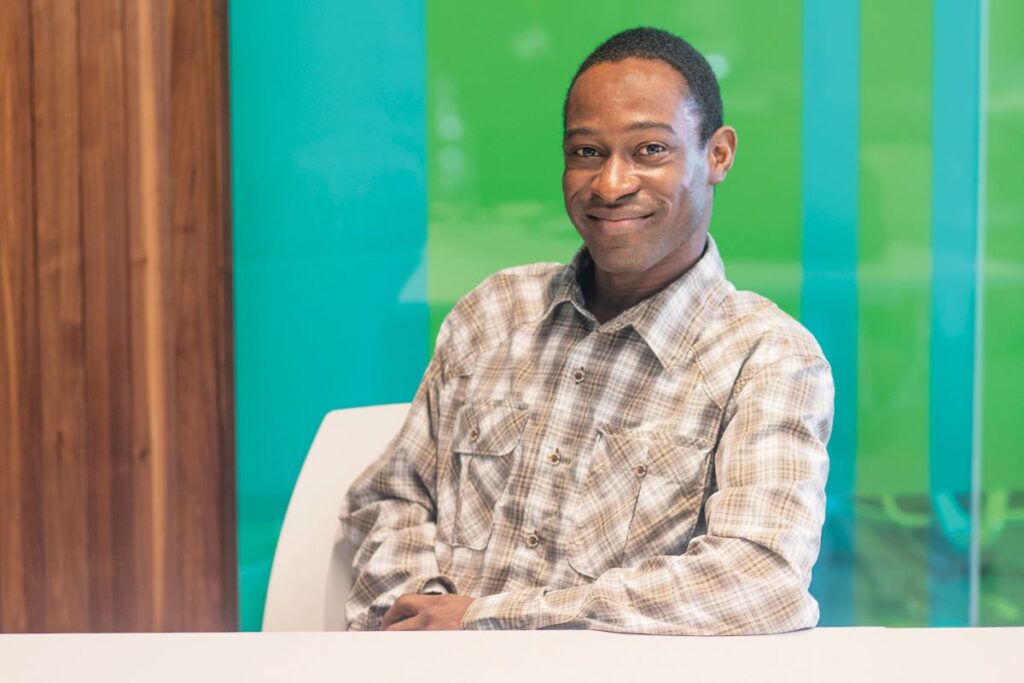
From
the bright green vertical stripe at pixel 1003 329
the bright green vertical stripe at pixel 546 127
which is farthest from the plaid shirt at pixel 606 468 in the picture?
the bright green vertical stripe at pixel 1003 329

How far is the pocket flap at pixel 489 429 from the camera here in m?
1.65

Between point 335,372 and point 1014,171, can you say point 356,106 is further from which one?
point 1014,171

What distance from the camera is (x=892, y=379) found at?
2.45 m

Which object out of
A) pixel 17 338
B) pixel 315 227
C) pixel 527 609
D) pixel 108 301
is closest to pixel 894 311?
pixel 315 227

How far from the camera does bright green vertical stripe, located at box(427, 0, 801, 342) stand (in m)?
2.39

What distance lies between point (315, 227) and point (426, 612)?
116cm

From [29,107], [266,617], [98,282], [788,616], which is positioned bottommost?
[266,617]

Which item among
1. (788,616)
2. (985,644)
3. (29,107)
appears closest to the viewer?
(985,644)

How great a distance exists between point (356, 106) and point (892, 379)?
1285 mm

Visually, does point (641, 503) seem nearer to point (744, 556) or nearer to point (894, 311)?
point (744, 556)

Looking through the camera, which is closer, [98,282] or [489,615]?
[489,615]

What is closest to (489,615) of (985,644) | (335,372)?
(985,644)

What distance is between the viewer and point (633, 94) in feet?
5.23

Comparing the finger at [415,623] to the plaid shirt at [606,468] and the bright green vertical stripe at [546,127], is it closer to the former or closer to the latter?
the plaid shirt at [606,468]
